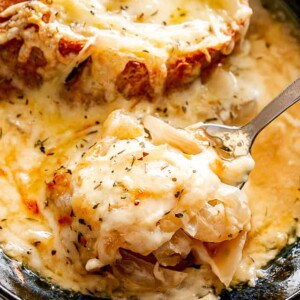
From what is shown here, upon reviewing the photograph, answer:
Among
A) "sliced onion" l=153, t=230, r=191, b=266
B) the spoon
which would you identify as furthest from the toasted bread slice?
"sliced onion" l=153, t=230, r=191, b=266

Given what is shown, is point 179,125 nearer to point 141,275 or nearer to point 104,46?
point 104,46

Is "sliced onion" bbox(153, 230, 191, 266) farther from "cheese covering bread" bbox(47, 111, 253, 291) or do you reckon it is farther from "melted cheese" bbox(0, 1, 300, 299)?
"melted cheese" bbox(0, 1, 300, 299)

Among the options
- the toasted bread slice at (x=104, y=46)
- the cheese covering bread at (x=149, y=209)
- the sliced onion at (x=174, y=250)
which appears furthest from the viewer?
the toasted bread slice at (x=104, y=46)

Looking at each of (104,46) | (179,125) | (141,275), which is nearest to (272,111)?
(179,125)

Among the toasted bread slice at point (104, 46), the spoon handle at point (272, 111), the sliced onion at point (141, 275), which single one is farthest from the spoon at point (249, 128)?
the sliced onion at point (141, 275)

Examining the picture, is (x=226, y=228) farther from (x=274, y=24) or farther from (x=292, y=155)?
(x=274, y=24)

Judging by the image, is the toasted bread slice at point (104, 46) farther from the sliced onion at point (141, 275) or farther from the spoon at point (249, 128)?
the sliced onion at point (141, 275)
